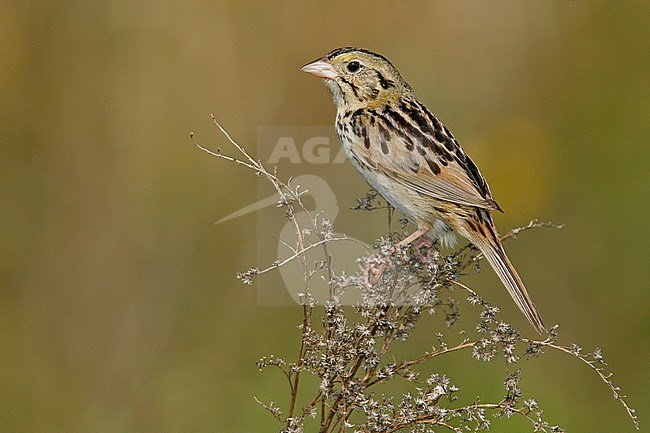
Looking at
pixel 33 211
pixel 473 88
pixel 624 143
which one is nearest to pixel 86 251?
pixel 33 211

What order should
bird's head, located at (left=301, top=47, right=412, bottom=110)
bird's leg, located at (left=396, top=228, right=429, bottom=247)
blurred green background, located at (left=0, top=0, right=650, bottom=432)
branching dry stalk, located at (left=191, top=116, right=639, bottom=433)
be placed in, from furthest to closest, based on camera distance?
blurred green background, located at (left=0, top=0, right=650, bottom=432) < bird's head, located at (left=301, top=47, right=412, bottom=110) < bird's leg, located at (left=396, top=228, right=429, bottom=247) < branching dry stalk, located at (left=191, top=116, right=639, bottom=433)

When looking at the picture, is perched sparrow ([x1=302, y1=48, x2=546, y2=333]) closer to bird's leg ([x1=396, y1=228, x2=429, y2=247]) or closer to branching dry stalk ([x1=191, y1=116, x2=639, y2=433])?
bird's leg ([x1=396, y1=228, x2=429, y2=247])

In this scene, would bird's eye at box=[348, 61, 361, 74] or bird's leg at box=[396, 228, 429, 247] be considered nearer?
bird's leg at box=[396, 228, 429, 247]

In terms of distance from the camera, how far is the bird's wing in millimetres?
3613

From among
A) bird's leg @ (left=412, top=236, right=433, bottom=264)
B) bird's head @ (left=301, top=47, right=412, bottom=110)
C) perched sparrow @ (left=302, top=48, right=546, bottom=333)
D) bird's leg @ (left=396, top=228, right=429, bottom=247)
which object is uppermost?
bird's head @ (left=301, top=47, right=412, bottom=110)

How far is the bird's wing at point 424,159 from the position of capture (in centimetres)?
361

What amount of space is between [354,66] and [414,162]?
21.5 inches

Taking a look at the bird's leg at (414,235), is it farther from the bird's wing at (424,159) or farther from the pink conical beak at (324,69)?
the pink conical beak at (324,69)

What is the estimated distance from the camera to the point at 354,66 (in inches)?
154

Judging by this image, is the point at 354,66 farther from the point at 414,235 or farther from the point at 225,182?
the point at 225,182

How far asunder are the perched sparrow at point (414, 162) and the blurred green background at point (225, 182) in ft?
4.37

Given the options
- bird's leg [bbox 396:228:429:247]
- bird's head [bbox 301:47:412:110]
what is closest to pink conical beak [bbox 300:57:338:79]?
bird's head [bbox 301:47:412:110]

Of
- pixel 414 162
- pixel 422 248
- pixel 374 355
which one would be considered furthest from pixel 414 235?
pixel 374 355

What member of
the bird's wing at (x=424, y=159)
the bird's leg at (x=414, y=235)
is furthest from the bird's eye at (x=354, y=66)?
the bird's leg at (x=414, y=235)
